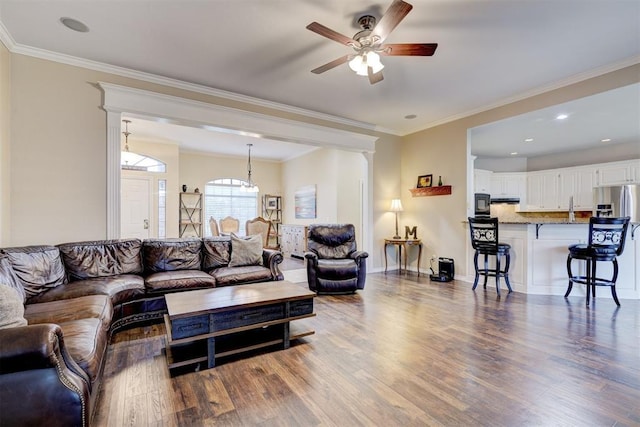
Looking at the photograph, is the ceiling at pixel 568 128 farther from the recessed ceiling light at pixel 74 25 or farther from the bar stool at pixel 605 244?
the recessed ceiling light at pixel 74 25

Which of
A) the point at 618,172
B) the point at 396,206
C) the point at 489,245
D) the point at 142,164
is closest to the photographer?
the point at 489,245

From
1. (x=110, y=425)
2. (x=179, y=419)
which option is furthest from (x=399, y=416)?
(x=110, y=425)

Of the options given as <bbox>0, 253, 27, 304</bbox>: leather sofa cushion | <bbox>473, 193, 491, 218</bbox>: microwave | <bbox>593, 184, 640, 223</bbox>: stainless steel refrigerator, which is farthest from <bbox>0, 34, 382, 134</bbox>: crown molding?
<bbox>593, 184, 640, 223</bbox>: stainless steel refrigerator

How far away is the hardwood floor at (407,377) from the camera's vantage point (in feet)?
5.45

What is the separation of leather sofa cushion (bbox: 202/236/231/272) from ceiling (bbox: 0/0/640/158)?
7.07 feet

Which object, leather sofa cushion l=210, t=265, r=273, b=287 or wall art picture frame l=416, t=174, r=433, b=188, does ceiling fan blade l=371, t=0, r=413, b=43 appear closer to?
leather sofa cushion l=210, t=265, r=273, b=287

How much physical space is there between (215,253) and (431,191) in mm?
3997

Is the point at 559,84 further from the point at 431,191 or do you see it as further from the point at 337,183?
the point at 337,183

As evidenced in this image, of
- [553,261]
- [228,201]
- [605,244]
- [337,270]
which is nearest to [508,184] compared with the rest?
[553,261]

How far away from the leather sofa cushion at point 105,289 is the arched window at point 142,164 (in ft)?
13.7

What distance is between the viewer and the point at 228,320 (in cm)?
231

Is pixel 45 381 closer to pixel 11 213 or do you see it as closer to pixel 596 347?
pixel 11 213

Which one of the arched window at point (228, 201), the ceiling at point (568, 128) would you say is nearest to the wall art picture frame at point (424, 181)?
the ceiling at point (568, 128)

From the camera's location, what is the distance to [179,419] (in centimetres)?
163
